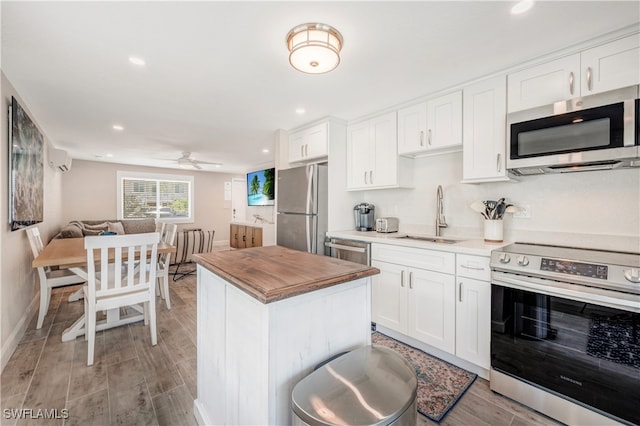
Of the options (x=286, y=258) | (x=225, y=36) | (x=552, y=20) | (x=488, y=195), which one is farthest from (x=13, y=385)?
(x=552, y=20)

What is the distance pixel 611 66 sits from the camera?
162 cm

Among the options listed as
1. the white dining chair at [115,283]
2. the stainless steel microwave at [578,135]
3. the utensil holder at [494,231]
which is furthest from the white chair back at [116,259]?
the stainless steel microwave at [578,135]

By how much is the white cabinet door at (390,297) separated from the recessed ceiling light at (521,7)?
6.15 feet

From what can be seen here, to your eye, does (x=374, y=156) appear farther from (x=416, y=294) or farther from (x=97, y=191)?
(x=97, y=191)

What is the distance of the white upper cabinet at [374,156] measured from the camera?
2809 mm

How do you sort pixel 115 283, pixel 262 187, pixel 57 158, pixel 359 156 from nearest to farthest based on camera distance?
pixel 115 283 < pixel 359 156 < pixel 57 158 < pixel 262 187

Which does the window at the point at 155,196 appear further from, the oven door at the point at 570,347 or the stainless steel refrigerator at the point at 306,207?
the oven door at the point at 570,347

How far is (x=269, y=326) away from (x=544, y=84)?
238 centimetres

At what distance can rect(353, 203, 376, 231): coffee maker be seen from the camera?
10.4 feet

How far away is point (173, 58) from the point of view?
1.93 metres

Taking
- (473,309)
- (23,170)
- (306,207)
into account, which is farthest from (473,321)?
(23,170)

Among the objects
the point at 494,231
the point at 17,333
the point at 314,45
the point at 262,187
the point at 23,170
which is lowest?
the point at 17,333

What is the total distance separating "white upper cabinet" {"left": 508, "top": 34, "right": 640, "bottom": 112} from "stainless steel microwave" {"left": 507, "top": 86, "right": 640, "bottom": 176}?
0.08 meters

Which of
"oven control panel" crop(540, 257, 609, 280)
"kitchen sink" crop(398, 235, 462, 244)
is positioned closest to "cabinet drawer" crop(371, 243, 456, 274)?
"kitchen sink" crop(398, 235, 462, 244)
